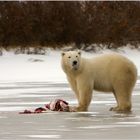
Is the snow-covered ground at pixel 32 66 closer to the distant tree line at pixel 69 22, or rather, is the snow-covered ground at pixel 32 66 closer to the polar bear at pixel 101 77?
the distant tree line at pixel 69 22

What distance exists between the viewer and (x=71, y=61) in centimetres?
1036

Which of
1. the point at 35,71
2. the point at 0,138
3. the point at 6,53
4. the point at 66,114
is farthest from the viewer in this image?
the point at 6,53

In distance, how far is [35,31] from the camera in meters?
32.1

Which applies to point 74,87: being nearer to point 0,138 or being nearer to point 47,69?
point 0,138

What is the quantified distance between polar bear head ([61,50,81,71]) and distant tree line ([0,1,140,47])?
20.3 metres

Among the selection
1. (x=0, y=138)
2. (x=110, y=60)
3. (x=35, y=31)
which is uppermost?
(x=35, y=31)

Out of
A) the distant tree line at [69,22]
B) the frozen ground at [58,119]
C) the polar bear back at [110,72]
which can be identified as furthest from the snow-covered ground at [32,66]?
the polar bear back at [110,72]

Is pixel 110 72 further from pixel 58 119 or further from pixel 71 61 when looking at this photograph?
pixel 58 119

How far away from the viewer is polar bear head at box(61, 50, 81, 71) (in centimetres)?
1036

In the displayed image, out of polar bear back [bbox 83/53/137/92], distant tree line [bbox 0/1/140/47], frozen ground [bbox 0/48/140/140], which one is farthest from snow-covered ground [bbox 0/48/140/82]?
polar bear back [bbox 83/53/137/92]

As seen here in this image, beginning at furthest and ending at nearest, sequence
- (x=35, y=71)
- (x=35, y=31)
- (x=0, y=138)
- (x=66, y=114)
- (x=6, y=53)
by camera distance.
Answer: (x=35, y=31) < (x=6, y=53) < (x=35, y=71) < (x=66, y=114) < (x=0, y=138)

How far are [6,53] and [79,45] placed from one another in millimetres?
4654

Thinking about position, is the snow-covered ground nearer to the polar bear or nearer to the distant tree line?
the distant tree line

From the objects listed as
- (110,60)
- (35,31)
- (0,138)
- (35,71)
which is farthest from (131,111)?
(35,31)
